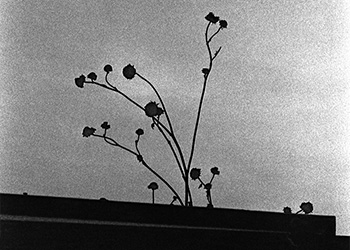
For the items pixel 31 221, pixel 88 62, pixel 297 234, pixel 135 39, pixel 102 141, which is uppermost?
pixel 135 39

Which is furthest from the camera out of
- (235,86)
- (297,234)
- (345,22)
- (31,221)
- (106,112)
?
(235,86)

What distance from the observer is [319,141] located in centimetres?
281

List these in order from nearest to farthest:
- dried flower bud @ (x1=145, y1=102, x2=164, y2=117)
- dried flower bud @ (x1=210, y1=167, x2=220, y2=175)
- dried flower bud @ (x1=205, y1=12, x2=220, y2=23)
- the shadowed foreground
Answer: the shadowed foreground < dried flower bud @ (x1=145, y1=102, x2=164, y2=117) < dried flower bud @ (x1=205, y1=12, x2=220, y2=23) < dried flower bud @ (x1=210, y1=167, x2=220, y2=175)

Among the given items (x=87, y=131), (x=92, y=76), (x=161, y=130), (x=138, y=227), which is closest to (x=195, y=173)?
(x=161, y=130)

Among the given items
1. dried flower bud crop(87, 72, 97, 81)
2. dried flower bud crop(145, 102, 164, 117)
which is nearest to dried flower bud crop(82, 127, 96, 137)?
dried flower bud crop(87, 72, 97, 81)

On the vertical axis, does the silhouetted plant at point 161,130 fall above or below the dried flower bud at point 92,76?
below

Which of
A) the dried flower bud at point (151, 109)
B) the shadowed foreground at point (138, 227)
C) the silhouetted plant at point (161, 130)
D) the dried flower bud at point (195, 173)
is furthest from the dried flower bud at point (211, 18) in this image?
the shadowed foreground at point (138, 227)

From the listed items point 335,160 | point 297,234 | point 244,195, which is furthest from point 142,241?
point 335,160

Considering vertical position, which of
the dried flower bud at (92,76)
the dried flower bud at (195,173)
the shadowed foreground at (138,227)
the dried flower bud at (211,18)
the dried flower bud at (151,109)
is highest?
the dried flower bud at (211,18)

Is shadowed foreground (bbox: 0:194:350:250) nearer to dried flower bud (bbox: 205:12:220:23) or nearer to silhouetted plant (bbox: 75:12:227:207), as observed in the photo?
silhouetted plant (bbox: 75:12:227:207)

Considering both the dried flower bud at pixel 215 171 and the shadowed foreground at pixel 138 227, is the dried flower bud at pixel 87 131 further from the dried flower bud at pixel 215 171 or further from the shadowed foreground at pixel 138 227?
the shadowed foreground at pixel 138 227

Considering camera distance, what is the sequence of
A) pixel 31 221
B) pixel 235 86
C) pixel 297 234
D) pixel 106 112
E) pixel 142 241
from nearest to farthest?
pixel 31 221 → pixel 142 241 → pixel 297 234 → pixel 106 112 → pixel 235 86

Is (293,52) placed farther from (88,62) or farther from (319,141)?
(88,62)

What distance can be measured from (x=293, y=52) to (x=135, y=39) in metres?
0.87
